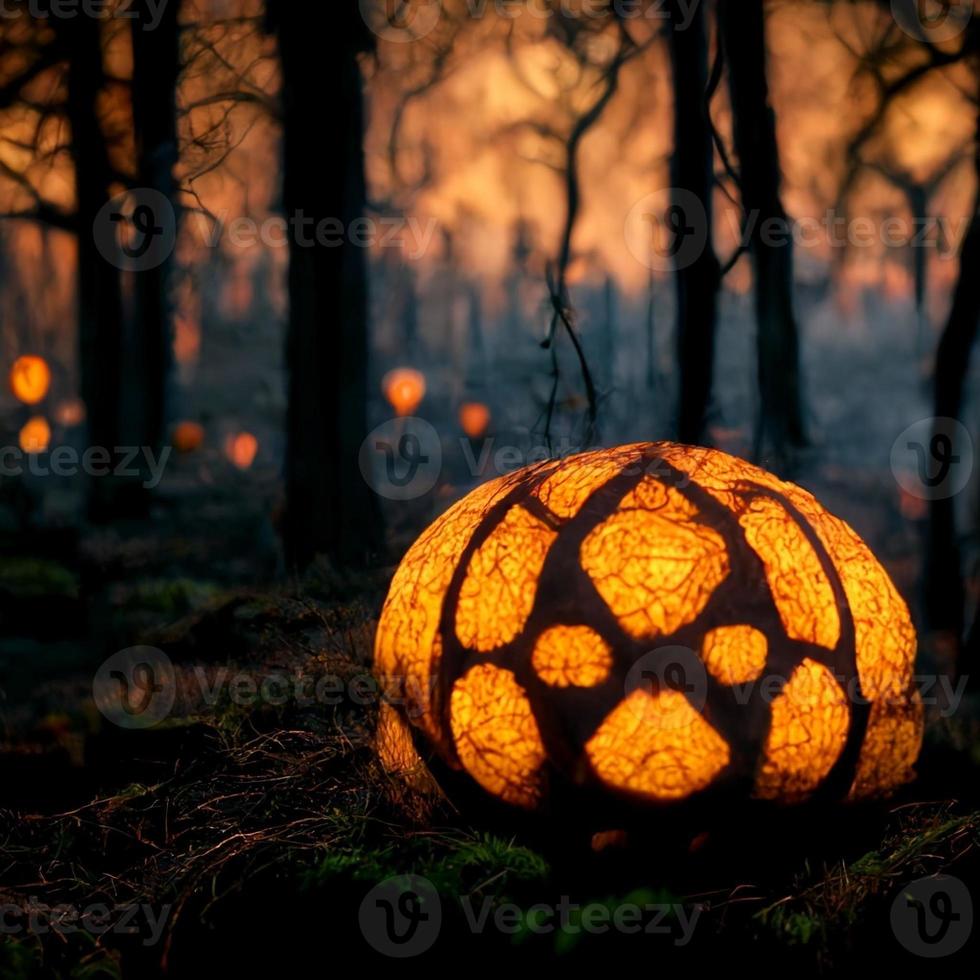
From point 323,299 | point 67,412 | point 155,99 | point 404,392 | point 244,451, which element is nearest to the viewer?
point 323,299

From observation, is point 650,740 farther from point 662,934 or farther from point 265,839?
point 265,839

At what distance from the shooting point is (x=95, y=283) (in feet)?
54.9

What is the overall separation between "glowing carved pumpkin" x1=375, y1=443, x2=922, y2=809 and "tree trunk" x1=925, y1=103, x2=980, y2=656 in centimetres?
571

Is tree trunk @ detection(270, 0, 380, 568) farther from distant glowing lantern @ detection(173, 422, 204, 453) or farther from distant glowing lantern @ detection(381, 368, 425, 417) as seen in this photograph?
distant glowing lantern @ detection(381, 368, 425, 417)

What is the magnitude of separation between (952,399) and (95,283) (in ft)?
43.0

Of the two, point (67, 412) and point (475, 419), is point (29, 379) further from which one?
point (67, 412)

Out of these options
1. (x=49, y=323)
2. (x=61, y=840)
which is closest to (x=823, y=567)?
(x=61, y=840)

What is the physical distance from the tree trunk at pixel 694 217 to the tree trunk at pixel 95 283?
8.96 m

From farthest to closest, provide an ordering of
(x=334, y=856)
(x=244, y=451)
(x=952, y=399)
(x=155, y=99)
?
1. (x=244, y=451)
2. (x=155, y=99)
3. (x=952, y=399)
4. (x=334, y=856)

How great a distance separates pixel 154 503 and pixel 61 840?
1401 centimetres

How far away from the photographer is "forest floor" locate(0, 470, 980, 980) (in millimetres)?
3184

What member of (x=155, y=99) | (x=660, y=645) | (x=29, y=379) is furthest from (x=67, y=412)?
(x=660, y=645)

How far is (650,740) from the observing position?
3.52 metres

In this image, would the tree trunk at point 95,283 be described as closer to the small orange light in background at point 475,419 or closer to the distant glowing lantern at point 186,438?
the distant glowing lantern at point 186,438
